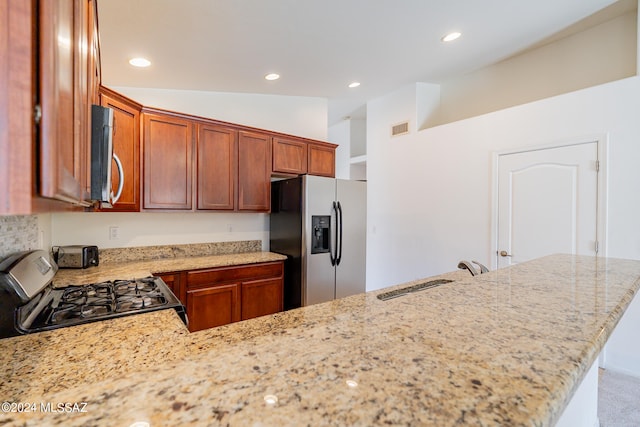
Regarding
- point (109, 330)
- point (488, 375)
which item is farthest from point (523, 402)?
point (109, 330)

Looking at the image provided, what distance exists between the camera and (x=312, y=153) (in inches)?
146

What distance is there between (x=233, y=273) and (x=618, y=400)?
3.05 m

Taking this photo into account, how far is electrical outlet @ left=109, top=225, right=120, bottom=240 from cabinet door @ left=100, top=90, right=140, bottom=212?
1.16 feet

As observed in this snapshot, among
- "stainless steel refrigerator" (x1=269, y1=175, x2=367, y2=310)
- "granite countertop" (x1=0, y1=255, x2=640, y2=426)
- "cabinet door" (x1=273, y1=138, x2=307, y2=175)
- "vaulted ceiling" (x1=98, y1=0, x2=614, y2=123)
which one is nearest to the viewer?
"granite countertop" (x1=0, y1=255, x2=640, y2=426)

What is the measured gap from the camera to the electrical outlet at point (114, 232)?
9.02 ft

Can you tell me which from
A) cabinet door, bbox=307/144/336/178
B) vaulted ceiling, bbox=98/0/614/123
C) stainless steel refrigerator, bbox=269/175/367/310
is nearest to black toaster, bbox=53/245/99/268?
vaulted ceiling, bbox=98/0/614/123

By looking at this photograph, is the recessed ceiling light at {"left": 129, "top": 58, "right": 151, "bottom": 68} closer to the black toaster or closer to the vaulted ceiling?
the vaulted ceiling

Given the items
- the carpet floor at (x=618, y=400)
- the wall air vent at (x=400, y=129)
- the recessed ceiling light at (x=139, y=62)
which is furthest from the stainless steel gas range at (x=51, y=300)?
the wall air vent at (x=400, y=129)

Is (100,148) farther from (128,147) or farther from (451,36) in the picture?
(451,36)

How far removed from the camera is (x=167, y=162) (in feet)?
9.01

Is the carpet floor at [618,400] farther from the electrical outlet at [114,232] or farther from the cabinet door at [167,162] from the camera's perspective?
the electrical outlet at [114,232]

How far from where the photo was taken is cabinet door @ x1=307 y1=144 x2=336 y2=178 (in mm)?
3697

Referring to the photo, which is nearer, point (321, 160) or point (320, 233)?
point (320, 233)

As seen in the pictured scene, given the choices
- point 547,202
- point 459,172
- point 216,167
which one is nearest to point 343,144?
point 459,172
